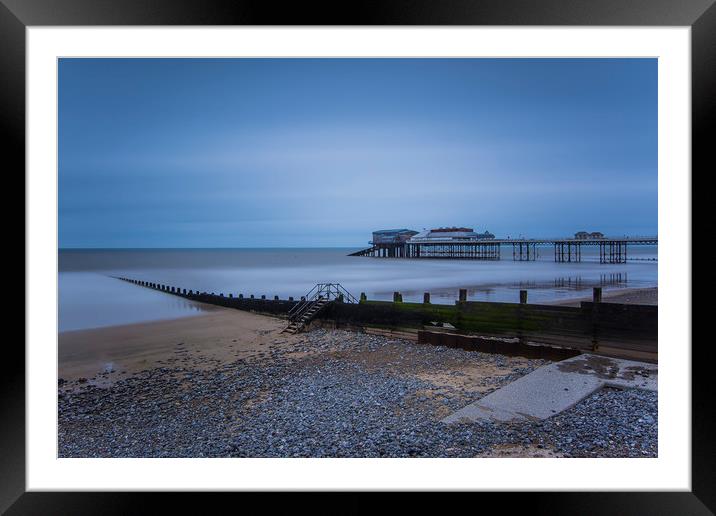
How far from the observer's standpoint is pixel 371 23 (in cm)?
142

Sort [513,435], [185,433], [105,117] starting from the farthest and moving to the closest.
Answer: [105,117]
[185,433]
[513,435]

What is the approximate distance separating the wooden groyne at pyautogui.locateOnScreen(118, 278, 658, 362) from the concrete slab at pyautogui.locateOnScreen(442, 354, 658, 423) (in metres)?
0.56

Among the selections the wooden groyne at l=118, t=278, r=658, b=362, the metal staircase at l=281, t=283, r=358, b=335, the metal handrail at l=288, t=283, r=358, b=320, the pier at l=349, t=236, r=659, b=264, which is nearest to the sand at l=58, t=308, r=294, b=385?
the metal staircase at l=281, t=283, r=358, b=335

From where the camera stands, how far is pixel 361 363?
4.34 meters

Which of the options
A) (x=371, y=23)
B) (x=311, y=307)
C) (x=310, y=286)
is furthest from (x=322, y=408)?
(x=310, y=286)

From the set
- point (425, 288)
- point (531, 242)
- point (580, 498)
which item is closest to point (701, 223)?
point (580, 498)

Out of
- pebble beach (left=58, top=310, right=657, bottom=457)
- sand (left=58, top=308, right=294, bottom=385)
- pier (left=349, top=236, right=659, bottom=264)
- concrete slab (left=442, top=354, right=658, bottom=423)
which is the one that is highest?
pier (left=349, top=236, right=659, bottom=264)

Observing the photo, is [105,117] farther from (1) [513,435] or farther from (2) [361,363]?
(1) [513,435]

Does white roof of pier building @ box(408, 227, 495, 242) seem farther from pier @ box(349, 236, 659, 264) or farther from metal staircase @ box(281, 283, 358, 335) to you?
metal staircase @ box(281, 283, 358, 335)

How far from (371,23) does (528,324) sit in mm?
3932

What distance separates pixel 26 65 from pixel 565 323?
470 centimetres

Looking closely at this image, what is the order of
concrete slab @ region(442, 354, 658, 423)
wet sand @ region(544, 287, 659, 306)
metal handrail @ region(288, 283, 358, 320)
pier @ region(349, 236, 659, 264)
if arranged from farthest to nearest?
1. pier @ region(349, 236, 659, 264)
2. wet sand @ region(544, 287, 659, 306)
3. metal handrail @ region(288, 283, 358, 320)
4. concrete slab @ region(442, 354, 658, 423)

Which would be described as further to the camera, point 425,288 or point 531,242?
point 531,242

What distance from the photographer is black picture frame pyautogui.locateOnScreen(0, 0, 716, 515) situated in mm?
1407
